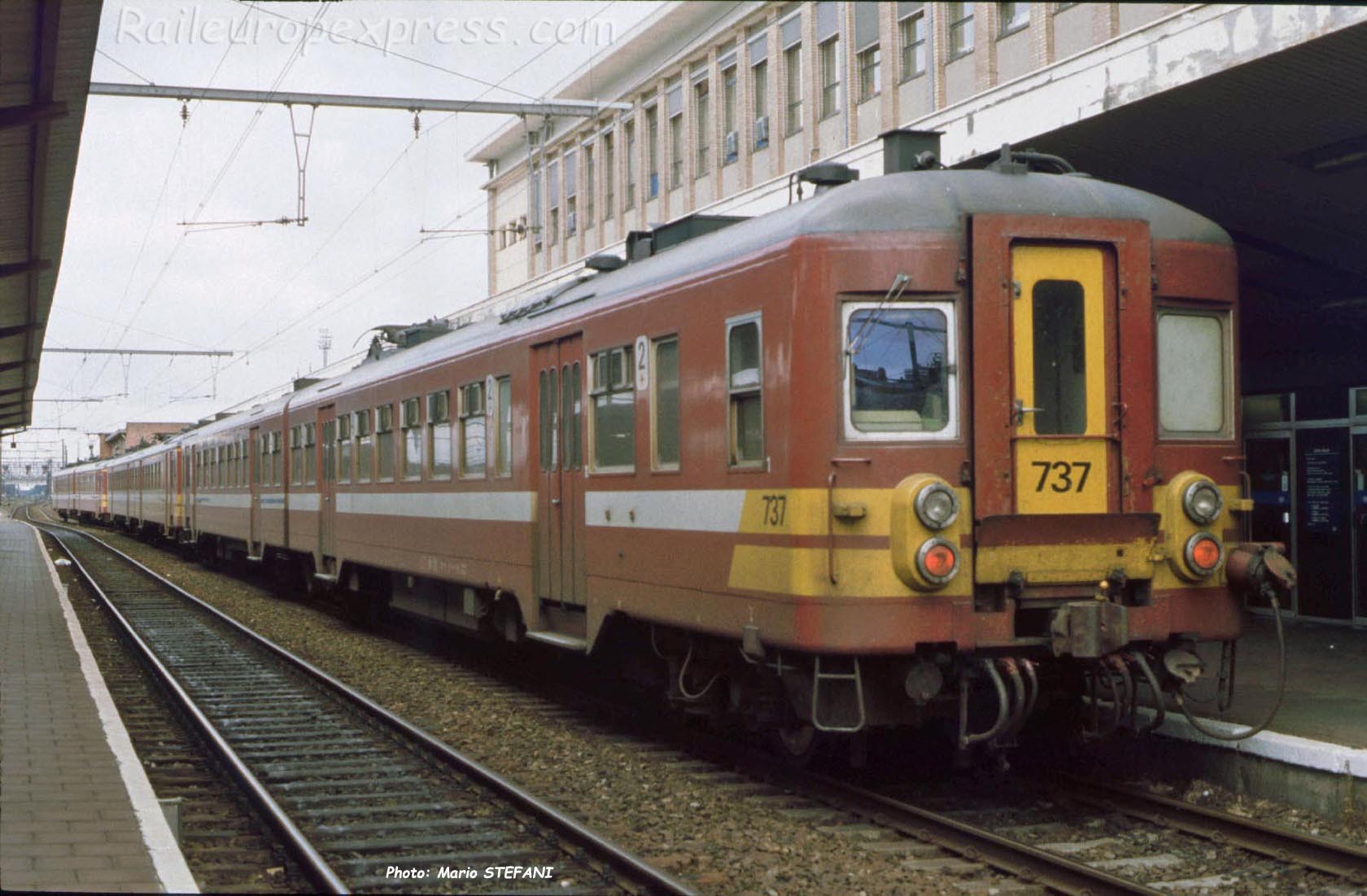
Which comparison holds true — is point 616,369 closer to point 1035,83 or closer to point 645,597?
point 645,597

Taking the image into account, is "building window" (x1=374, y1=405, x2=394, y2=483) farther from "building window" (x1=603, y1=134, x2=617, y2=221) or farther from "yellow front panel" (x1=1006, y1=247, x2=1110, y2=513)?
"building window" (x1=603, y1=134, x2=617, y2=221)

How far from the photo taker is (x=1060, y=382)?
788 centimetres

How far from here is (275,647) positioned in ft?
53.2

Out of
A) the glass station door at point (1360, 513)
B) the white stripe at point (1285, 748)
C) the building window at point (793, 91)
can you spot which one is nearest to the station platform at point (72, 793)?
the white stripe at point (1285, 748)

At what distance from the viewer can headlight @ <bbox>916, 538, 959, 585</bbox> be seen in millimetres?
7453

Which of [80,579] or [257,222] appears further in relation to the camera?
[80,579]

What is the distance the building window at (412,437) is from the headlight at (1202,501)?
28.5ft

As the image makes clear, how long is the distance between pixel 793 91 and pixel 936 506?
22386mm

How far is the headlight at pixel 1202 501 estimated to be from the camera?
313 inches

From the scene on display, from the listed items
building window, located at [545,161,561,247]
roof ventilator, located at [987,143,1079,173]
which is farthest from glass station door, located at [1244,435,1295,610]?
building window, located at [545,161,561,247]

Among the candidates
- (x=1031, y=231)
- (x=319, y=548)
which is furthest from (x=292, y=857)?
(x=319, y=548)

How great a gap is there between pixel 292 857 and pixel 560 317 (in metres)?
4.89

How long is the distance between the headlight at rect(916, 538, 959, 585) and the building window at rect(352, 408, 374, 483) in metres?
10.5

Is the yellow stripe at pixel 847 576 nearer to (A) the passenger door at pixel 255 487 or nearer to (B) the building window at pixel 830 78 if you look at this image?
(A) the passenger door at pixel 255 487
